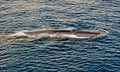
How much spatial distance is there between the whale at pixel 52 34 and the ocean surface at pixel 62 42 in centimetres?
131

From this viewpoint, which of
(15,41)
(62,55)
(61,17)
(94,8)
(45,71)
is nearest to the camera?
(45,71)

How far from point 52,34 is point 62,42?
9.73 ft

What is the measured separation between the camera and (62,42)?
44.7 meters

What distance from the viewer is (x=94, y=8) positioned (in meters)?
56.8

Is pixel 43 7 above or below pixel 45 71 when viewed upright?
above

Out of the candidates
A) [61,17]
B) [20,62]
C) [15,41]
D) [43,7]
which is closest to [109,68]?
[20,62]

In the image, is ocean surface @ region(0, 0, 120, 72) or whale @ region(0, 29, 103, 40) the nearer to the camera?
ocean surface @ region(0, 0, 120, 72)

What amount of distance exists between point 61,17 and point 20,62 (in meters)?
16.6

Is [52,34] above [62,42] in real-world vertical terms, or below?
above

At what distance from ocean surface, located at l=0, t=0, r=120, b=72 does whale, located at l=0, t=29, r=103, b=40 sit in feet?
4.30

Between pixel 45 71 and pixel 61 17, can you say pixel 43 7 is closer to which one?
pixel 61 17

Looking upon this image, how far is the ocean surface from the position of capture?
38.0m

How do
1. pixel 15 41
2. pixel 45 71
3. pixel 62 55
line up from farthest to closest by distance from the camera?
1. pixel 15 41
2. pixel 62 55
3. pixel 45 71

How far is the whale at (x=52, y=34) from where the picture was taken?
46281 millimetres
